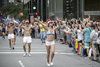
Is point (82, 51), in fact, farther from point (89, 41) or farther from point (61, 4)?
point (61, 4)

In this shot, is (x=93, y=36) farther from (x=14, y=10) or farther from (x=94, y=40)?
(x=14, y=10)

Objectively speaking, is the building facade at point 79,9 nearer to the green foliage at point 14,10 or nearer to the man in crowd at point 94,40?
the green foliage at point 14,10

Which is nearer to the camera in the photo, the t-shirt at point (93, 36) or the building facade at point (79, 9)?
the t-shirt at point (93, 36)

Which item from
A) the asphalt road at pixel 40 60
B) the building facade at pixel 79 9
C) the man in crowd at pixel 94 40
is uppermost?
the building facade at pixel 79 9

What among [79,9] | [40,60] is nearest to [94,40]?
[40,60]

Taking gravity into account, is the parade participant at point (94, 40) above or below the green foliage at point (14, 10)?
below

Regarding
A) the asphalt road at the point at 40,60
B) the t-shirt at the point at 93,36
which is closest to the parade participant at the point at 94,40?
the t-shirt at the point at 93,36

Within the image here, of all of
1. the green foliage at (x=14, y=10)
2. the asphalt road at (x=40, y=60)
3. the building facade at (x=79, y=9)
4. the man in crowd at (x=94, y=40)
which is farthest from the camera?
the green foliage at (x=14, y=10)

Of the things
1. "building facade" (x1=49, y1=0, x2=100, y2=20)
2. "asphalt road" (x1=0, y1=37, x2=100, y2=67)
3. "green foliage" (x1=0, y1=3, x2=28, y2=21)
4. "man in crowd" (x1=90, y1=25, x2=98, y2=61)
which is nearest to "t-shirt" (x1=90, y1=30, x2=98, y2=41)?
"man in crowd" (x1=90, y1=25, x2=98, y2=61)

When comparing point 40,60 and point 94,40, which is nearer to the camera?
point 94,40

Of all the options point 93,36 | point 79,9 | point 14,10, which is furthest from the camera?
point 14,10

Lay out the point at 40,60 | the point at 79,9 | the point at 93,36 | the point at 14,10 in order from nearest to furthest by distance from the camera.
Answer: the point at 93,36 → the point at 40,60 → the point at 79,9 → the point at 14,10

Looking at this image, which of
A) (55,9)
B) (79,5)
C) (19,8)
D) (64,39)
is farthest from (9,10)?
(64,39)

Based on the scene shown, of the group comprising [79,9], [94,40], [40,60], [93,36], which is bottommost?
[40,60]
